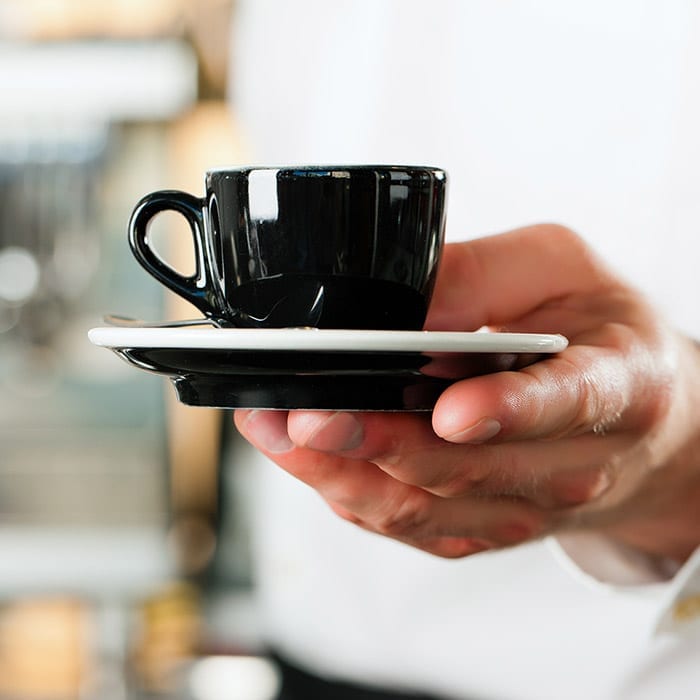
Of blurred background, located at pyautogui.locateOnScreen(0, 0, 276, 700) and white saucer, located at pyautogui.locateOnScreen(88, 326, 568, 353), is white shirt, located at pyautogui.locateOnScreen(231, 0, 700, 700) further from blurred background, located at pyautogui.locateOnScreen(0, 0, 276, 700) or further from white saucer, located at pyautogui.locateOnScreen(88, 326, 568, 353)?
blurred background, located at pyautogui.locateOnScreen(0, 0, 276, 700)

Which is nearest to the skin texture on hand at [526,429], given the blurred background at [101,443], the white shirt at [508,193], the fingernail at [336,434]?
the fingernail at [336,434]

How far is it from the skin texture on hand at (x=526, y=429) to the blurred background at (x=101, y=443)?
99 cm

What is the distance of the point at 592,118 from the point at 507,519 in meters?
0.32

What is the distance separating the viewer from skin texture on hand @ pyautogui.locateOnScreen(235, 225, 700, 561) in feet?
0.94

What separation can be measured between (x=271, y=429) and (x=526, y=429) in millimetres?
76

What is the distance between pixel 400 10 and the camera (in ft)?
2.15

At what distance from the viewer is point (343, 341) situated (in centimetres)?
25

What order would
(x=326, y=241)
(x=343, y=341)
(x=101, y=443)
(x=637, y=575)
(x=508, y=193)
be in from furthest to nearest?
(x=101, y=443) → (x=508, y=193) → (x=637, y=575) → (x=326, y=241) → (x=343, y=341)

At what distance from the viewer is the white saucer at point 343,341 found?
25 cm

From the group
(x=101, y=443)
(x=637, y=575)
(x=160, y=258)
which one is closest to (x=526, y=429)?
(x=160, y=258)

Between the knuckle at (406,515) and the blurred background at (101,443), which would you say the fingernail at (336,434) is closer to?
the knuckle at (406,515)

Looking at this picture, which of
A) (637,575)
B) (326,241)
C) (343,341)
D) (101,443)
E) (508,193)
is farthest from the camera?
(101,443)

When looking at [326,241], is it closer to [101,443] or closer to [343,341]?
[343,341]

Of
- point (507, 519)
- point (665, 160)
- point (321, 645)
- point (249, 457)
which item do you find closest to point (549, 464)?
point (507, 519)
